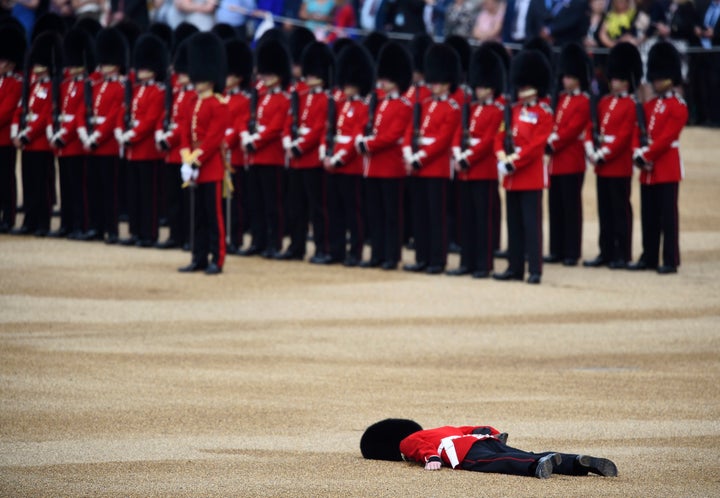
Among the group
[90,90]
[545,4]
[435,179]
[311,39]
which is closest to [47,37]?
[90,90]

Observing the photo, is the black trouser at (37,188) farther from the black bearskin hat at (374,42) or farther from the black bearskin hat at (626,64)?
the black bearskin hat at (626,64)

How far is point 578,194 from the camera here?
553 inches

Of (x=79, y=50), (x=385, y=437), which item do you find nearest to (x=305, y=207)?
(x=79, y=50)

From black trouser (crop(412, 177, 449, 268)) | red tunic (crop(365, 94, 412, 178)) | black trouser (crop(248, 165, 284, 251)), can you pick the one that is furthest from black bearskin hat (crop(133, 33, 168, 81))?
black trouser (crop(412, 177, 449, 268))

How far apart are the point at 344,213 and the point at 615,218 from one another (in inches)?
91.8

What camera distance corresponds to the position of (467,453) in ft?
21.4

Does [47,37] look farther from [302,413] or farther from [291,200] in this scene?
[302,413]

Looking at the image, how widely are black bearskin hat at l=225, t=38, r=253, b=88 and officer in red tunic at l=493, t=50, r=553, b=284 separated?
8.69 ft

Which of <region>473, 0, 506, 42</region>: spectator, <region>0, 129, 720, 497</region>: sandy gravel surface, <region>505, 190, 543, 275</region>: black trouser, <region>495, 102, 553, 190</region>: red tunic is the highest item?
<region>473, 0, 506, 42</region>: spectator

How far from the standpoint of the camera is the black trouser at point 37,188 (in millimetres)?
15203

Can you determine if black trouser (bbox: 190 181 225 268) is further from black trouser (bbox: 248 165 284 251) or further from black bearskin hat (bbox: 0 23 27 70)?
black bearskin hat (bbox: 0 23 27 70)

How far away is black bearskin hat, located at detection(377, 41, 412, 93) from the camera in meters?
14.0

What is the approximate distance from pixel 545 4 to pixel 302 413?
1194 centimetres

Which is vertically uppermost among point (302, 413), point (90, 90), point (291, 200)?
point (90, 90)
